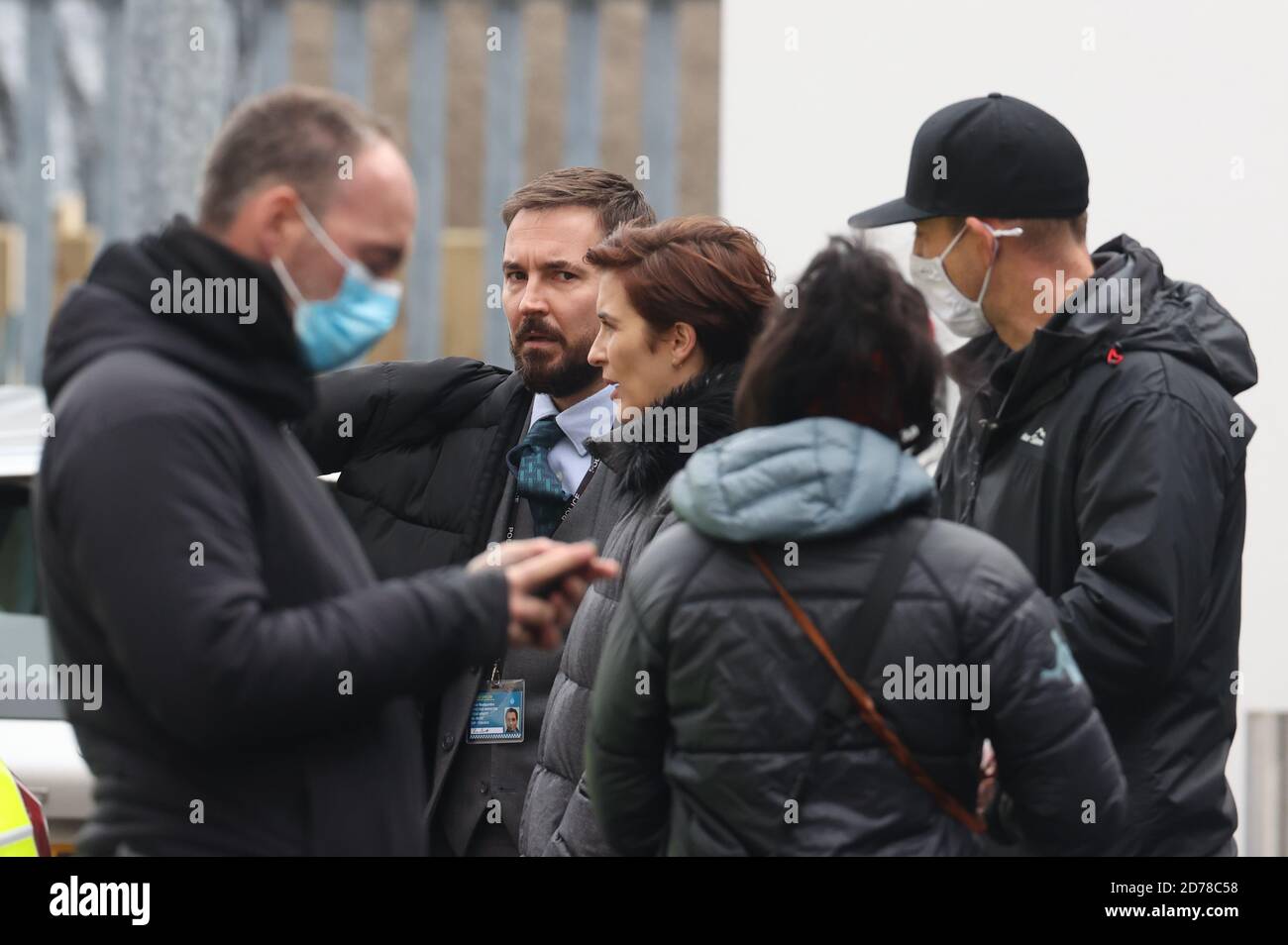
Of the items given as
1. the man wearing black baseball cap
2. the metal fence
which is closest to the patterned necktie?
the man wearing black baseball cap

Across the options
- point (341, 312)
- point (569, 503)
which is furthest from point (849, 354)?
point (569, 503)

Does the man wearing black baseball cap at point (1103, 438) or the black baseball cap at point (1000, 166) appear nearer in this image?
the man wearing black baseball cap at point (1103, 438)

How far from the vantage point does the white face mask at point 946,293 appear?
312 cm

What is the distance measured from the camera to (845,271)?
2.21m

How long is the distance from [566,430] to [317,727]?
148cm

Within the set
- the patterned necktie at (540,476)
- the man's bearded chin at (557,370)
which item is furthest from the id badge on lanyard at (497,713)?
the man's bearded chin at (557,370)

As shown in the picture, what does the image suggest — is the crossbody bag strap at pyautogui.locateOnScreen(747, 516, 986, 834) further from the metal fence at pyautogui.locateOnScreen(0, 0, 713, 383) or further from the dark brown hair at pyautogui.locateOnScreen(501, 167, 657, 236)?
the metal fence at pyautogui.locateOnScreen(0, 0, 713, 383)

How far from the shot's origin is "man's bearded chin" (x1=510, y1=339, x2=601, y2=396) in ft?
11.3

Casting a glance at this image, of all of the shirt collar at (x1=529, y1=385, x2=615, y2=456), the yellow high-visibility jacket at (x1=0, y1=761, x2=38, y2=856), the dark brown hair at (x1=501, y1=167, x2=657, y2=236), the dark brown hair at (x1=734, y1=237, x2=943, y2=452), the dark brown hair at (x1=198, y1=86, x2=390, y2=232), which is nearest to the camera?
the dark brown hair at (x1=198, y1=86, x2=390, y2=232)

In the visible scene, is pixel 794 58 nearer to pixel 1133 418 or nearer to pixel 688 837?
pixel 1133 418

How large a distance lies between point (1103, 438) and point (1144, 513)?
16 centimetres

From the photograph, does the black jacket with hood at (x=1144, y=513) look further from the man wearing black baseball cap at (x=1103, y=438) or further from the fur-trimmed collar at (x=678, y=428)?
the fur-trimmed collar at (x=678, y=428)

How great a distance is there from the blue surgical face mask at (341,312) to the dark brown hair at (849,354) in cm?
47

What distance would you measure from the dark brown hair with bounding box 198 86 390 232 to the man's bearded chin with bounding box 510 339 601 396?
4.50 ft
